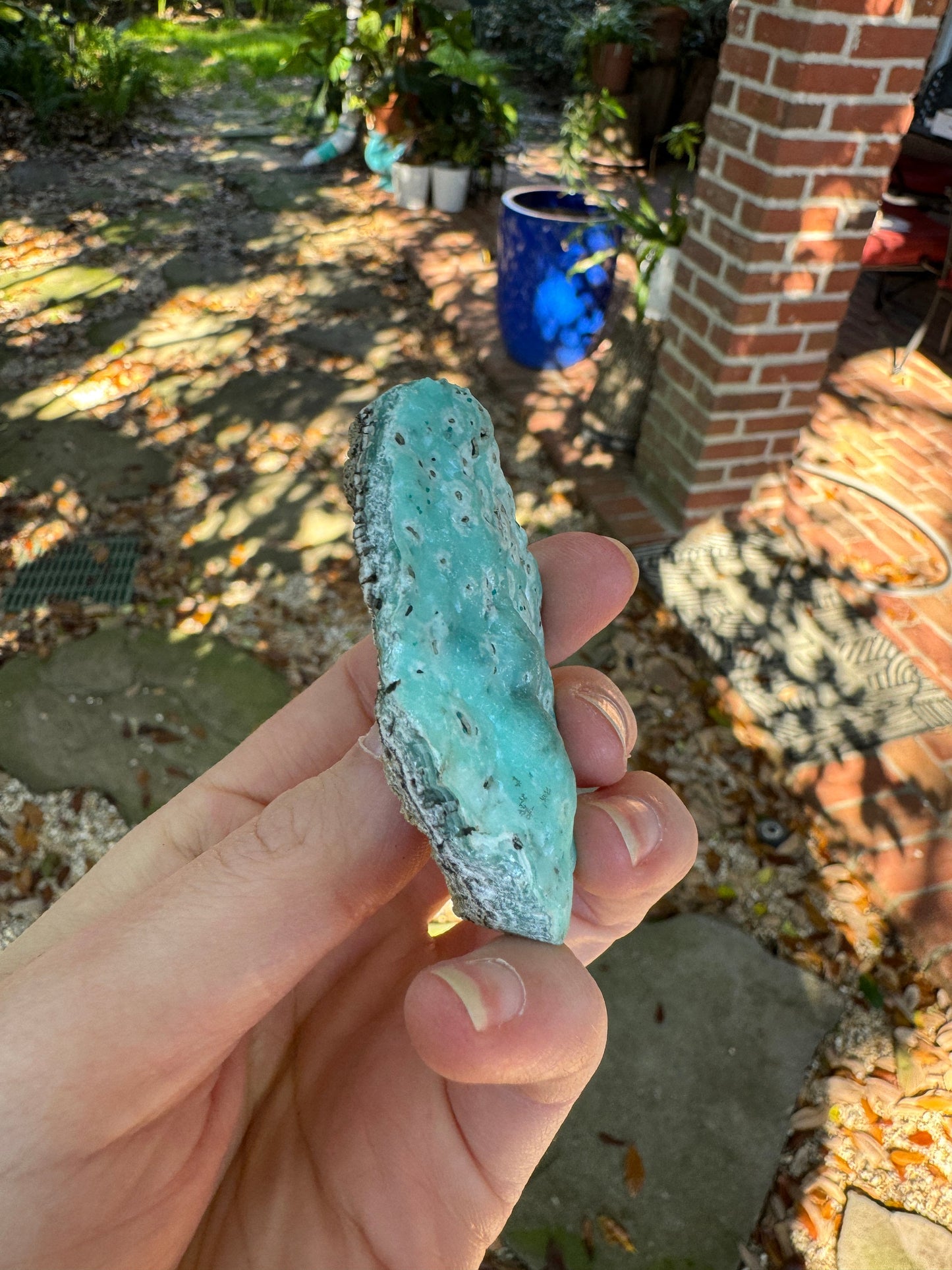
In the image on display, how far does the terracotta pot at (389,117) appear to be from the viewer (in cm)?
753

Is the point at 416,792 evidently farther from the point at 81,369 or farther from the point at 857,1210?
the point at 81,369

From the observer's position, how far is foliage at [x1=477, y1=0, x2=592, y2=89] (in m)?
12.3

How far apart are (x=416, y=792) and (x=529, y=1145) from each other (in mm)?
748

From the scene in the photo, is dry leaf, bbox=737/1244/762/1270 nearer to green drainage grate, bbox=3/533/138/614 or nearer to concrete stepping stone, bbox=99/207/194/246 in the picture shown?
green drainage grate, bbox=3/533/138/614

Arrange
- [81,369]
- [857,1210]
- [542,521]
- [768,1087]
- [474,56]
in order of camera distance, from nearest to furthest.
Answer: [857,1210] → [768,1087] → [542,521] → [81,369] → [474,56]

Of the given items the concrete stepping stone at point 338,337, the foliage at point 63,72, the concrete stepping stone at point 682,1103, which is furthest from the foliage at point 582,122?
the concrete stepping stone at point 682,1103

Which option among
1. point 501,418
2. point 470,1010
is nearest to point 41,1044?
point 470,1010

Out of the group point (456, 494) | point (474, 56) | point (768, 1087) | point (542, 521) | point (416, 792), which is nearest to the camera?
point (416, 792)

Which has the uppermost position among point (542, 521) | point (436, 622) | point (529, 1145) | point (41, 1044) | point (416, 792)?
point (436, 622)

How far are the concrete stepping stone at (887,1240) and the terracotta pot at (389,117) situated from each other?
7.74 metres

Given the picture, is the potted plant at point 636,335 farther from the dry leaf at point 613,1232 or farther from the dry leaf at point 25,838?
the dry leaf at point 613,1232

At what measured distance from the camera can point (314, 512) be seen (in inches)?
170

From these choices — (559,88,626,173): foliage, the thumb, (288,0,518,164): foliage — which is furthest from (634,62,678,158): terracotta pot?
the thumb

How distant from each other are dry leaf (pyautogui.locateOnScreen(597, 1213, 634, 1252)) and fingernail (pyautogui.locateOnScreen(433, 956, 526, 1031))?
1.55 metres
